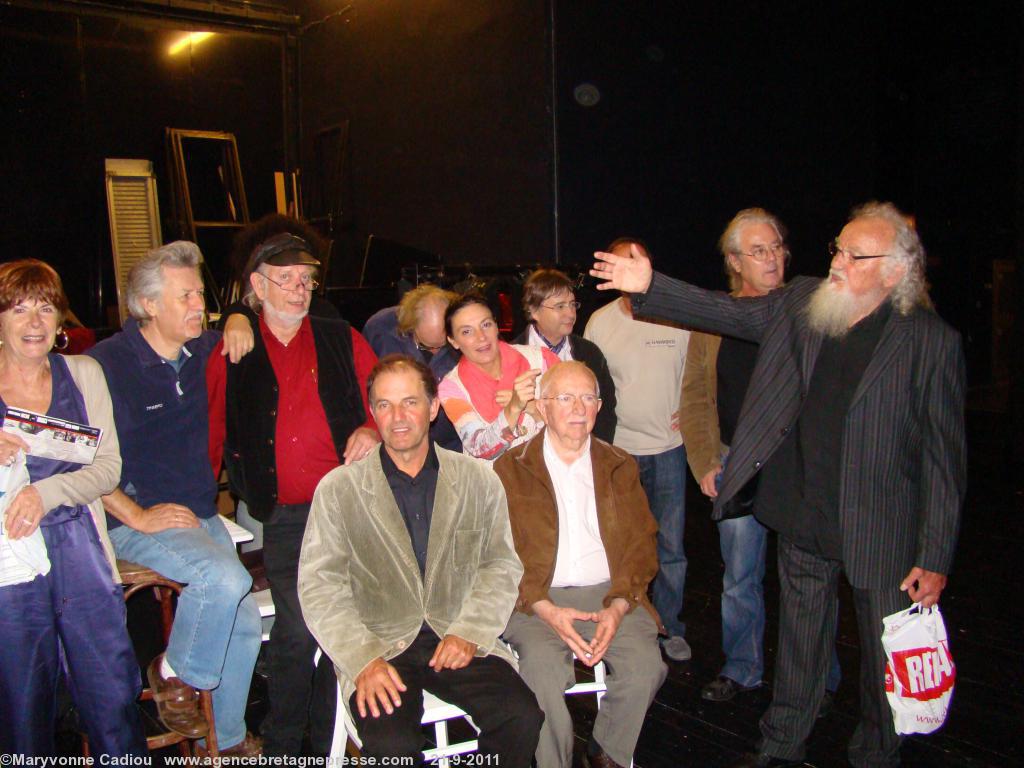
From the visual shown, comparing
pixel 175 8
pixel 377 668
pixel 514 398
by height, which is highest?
pixel 175 8

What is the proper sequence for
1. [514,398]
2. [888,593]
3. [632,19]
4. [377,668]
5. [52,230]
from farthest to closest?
1. [52,230]
2. [632,19]
3. [514,398]
4. [888,593]
5. [377,668]

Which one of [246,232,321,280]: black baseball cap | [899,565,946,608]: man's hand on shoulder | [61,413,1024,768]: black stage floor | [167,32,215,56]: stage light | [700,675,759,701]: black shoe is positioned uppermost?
[167,32,215,56]: stage light

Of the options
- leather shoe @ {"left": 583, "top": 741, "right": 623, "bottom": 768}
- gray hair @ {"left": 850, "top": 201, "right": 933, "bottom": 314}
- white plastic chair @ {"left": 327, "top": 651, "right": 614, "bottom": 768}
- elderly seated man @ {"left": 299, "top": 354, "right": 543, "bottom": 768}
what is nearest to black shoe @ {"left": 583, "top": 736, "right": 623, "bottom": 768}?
leather shoe @ {"left": 583, "top": 741, "right": 623, "bottom": 768}

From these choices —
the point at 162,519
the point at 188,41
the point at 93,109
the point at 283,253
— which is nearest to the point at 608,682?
the point at 162,519

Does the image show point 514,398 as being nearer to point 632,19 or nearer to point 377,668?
point 377,668

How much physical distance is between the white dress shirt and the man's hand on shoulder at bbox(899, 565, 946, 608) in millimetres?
923

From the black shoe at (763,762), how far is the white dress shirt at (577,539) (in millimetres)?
755

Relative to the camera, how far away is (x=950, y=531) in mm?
2498

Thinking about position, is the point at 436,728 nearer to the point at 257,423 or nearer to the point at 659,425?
the point at 257,423

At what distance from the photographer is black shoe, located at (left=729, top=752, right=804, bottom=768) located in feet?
9.21

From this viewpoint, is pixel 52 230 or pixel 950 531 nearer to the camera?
pixel 950 531

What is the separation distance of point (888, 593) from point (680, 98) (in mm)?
5385

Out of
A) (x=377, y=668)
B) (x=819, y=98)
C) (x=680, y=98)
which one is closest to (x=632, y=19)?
(x=680, y=98)

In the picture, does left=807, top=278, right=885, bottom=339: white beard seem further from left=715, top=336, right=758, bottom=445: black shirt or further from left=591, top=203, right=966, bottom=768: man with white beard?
left=715, top=336, right=758, bottom=445: black shirt
